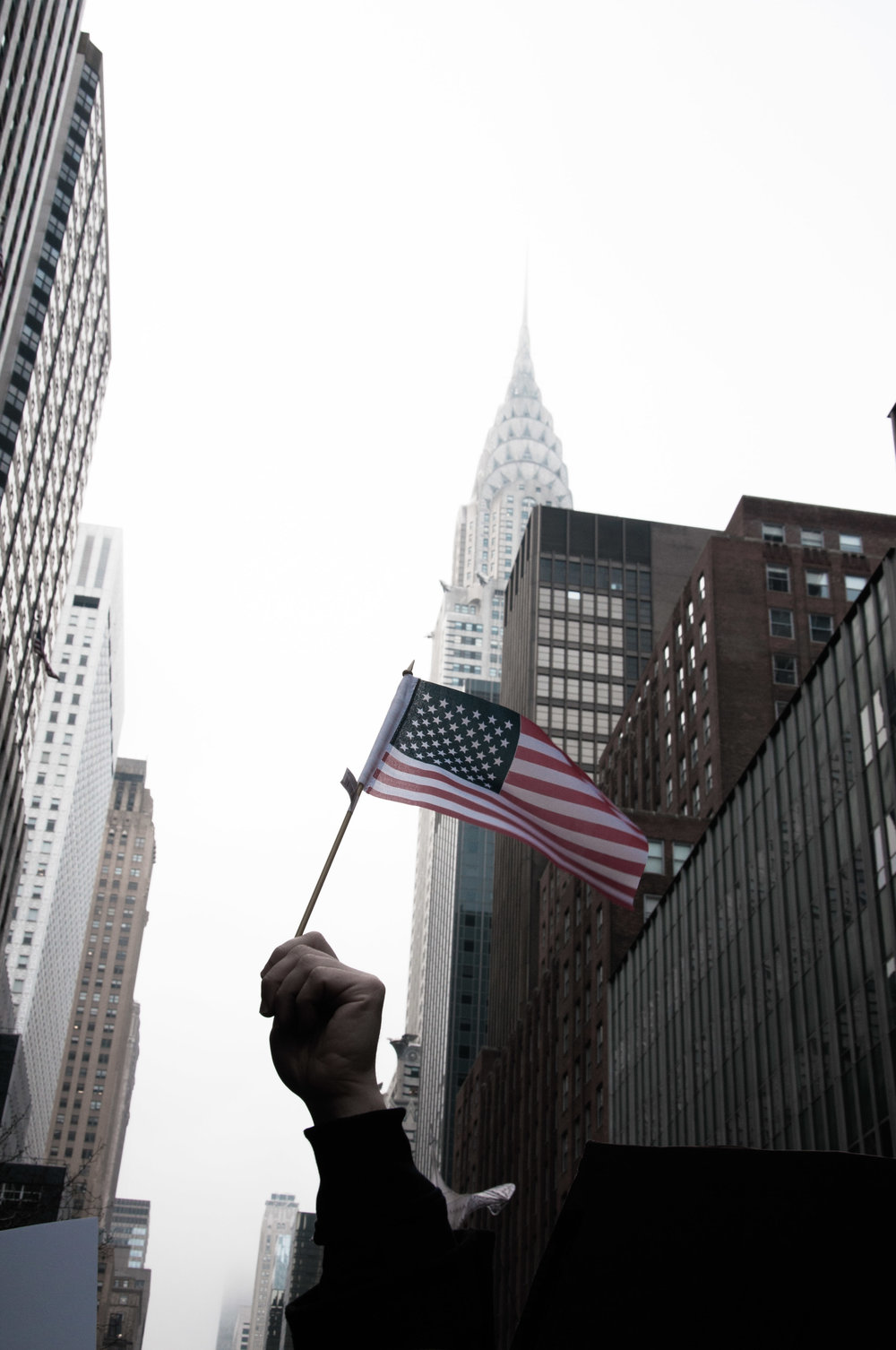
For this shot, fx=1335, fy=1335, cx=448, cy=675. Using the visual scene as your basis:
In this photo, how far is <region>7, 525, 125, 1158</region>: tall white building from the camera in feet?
525

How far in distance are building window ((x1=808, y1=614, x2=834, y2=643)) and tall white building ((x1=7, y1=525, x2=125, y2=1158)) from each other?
102 metres

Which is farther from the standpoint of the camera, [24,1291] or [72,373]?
[72,373]

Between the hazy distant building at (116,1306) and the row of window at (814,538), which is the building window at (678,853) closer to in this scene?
the row of window at (814,538)

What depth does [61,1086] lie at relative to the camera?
19375 centimetres

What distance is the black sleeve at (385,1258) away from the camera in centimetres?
276

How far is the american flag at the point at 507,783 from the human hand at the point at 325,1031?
878cm

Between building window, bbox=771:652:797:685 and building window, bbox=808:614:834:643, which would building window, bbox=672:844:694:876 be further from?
building window, bbox=808:614:834:643

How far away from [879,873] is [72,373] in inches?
3569

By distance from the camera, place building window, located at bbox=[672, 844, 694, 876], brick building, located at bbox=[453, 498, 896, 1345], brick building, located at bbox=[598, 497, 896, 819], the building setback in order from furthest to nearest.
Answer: brick building, located at bbox=[598, 497, 896, 819]
brick building, located at bbox=[453, 498, 896, 1345]
building window, located at bbox=[672, 844, 694, 876]
the building setback

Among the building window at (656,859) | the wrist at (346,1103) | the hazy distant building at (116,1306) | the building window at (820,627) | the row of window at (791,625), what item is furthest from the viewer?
the hazy distant building at (116,1306)

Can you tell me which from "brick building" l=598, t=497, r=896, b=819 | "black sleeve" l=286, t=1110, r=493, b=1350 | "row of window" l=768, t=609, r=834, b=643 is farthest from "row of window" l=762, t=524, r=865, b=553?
"black sleeve" l=286, t=1110, r=493, b=1350

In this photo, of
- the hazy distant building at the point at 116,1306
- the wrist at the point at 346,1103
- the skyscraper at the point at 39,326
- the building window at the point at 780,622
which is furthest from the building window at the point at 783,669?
the wrist at the point at 346,1103

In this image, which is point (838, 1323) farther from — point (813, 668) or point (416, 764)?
point (813, 668)

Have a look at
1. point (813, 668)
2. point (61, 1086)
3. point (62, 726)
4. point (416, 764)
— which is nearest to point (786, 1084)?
point (813, 668)
